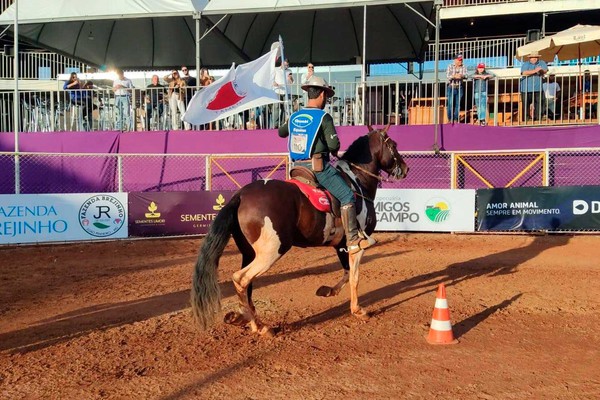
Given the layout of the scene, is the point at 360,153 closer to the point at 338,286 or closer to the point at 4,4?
the point at 338,286

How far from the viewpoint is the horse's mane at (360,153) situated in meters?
7.68

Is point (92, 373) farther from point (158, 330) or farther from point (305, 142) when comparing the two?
point (305, 142)

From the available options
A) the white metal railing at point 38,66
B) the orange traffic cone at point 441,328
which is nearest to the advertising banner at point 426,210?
the orange traffic cone at point 441,328

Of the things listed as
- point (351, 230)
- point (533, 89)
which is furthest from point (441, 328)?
point (533, 89)

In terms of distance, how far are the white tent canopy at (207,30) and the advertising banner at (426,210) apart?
20.6 feet

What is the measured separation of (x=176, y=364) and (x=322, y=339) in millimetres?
1640

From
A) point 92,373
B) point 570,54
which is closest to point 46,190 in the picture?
point 92,373

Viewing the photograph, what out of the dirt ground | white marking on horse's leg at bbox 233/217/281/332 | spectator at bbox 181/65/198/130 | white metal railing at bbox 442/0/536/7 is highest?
white metal railing at bbox 442/0/536/7

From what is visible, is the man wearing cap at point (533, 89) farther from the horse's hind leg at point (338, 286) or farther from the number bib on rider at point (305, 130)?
the number bib on rider at point (305, 130)

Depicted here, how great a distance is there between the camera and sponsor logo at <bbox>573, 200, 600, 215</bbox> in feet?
43.3

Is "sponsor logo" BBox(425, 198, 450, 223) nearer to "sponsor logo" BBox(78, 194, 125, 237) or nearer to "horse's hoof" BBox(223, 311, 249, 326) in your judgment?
"sponsor logo" BBox(78, 194, 125, 237)

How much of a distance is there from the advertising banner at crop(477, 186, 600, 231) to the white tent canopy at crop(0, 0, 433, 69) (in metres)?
6.56

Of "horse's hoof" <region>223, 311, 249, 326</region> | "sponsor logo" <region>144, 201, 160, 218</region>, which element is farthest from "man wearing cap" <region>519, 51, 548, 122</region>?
"horse's hoof" <region>223, 311, 249, 326</region>

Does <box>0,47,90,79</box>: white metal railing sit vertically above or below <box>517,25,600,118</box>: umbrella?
above
